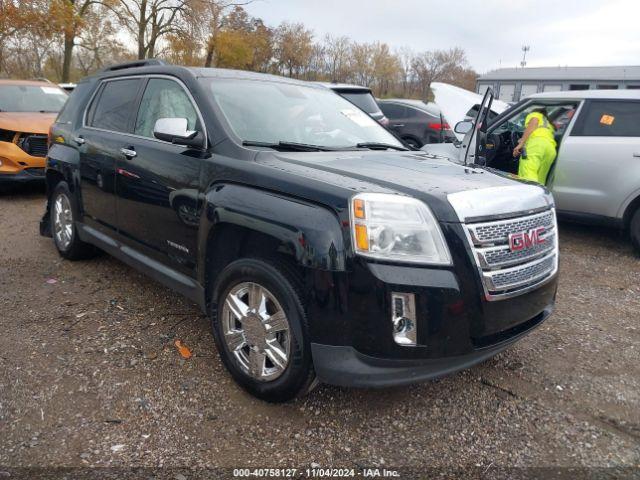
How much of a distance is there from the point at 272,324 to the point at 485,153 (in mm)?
4788

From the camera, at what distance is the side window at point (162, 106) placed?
323 cm

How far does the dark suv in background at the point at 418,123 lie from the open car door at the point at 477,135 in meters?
4.71

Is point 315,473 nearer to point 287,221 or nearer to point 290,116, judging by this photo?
point 287,221

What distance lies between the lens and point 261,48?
3762cm

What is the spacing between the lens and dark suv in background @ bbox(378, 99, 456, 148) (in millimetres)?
11164

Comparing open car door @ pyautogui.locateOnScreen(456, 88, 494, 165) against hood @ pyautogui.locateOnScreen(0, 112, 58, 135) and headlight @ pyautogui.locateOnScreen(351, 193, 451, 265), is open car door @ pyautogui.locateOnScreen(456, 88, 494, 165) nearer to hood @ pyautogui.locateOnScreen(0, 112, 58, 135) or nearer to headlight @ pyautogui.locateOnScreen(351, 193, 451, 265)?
headlight @ pyautogui.locateOnScreen(351, 193, 451, 265)

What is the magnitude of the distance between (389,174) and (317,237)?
617 mm

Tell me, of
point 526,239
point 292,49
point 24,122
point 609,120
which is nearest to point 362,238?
point 526,239

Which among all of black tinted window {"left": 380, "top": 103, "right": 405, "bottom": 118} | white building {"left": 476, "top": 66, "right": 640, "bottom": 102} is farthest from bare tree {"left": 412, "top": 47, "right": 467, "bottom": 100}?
black tinted window {"left": 380, "top": 103, "right": 405, "bottom": 118}

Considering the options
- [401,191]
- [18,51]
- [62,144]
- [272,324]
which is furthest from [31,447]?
[18,51]

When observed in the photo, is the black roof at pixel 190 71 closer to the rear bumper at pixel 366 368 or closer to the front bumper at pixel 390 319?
the front bumper at pixel 390 319

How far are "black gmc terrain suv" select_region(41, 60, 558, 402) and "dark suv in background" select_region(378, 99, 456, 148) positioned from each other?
26.1 ft

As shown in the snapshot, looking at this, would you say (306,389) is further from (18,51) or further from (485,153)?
(18,51)

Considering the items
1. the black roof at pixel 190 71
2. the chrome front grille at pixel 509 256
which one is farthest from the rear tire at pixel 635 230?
the black roof at pixel 190 71
